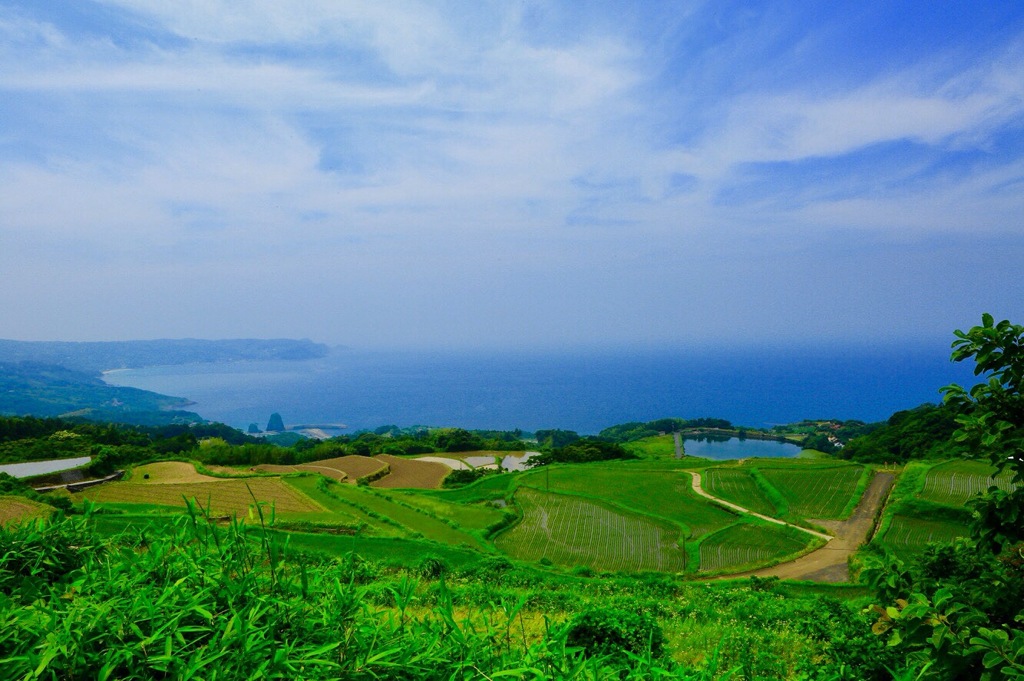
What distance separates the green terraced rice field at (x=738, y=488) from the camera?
99.4ft

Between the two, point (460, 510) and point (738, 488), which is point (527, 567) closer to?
point (460, 510)

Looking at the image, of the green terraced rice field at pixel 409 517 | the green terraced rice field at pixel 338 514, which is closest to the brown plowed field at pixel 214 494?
the green terraced rice field at pixel 338 514

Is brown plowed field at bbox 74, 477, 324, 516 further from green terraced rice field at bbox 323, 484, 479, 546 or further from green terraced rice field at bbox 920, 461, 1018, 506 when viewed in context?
green terraced rice field at bbox 920, 461, 1018, 506

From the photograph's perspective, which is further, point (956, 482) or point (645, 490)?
point (645, 490)

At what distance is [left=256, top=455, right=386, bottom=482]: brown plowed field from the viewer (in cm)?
3519

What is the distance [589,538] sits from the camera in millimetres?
24688

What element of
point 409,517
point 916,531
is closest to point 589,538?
point 409,517

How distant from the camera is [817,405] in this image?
156875 mm

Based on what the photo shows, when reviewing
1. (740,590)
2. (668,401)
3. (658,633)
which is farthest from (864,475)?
(668,401)

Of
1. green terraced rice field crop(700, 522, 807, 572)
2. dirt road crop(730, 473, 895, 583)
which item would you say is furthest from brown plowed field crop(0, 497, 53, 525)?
dirt road crop(730, 473, 895, 583)

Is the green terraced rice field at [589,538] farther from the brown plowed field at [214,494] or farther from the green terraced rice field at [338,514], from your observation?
the brown plowed field at [214,494]

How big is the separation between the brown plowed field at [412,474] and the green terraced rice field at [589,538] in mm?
8892

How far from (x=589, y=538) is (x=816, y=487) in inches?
694

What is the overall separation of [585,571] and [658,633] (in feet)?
38.6
